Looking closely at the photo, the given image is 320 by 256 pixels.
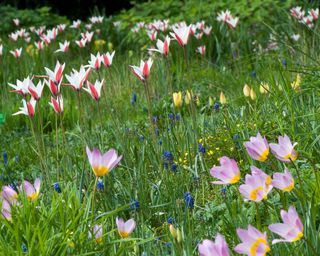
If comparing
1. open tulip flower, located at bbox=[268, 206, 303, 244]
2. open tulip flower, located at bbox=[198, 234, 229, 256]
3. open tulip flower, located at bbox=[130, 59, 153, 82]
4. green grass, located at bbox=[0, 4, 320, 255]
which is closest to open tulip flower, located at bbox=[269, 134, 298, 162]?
green grass, located at bbox=[0, 4, 320, 255]

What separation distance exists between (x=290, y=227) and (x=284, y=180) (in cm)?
25

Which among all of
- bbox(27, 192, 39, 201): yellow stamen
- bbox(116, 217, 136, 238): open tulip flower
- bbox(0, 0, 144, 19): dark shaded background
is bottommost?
bbox(116, 217, 136, 238): open tulip flower

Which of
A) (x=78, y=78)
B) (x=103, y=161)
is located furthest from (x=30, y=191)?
(x=78, y=78)

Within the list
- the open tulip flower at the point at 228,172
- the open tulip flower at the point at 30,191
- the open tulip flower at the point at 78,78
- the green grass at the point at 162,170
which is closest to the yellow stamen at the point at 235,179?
the open tulip flower at the point at 228,172

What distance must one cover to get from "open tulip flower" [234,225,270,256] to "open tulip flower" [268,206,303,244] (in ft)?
0.13

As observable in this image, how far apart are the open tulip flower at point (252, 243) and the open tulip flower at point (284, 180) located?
26cm

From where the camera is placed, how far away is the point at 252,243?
1935 mm

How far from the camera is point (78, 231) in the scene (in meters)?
2.43

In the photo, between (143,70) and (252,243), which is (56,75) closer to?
(143,70)

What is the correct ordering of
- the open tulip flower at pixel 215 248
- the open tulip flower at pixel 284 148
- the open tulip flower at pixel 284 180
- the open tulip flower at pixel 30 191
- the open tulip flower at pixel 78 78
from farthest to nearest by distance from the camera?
the open tulip flower at pixel 78 78 → the open tulip flower at pixel 30 191 → the open tulip flower at pixel 284 148 → the open tulip flower at pixel 284 180 → the open tulip flower at pixel 215 248

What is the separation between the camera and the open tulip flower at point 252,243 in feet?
6.28

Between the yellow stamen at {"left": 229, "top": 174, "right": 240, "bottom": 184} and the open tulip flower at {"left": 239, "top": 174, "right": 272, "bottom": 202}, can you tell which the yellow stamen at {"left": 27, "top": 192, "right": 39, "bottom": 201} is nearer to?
the yellow stamen at {"left": 229, "top": 174, "right": 240, "bottom": 184}

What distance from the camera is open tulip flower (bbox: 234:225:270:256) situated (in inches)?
75.4

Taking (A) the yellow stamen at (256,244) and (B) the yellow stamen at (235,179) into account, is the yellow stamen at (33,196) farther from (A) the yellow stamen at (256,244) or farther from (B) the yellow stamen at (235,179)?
(A) the yellow stamen at (256,244)
